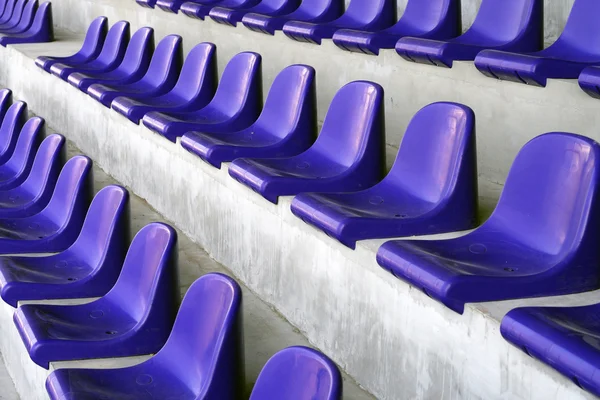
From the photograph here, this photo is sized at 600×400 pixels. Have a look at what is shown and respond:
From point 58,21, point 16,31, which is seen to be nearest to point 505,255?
point 16,31

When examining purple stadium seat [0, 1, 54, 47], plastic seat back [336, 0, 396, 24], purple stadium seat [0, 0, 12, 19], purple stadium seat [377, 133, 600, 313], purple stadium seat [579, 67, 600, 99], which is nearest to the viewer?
purple stadium seat [377, 133, 600, 313]

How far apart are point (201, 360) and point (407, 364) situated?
189 mm

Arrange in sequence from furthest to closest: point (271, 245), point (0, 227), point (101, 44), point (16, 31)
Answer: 1. point (16, 31)
2. point (101, 44)
3. point (0, 227)
4. point (271, 245)

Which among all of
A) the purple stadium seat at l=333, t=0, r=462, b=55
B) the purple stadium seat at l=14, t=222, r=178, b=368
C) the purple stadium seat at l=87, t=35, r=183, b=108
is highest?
the purple stadium seat at l=333, t=0, r=462, b=55

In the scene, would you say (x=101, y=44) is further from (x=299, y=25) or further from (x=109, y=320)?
(x=109, y=320)

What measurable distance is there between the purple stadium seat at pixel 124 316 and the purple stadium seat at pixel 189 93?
57 centimetres

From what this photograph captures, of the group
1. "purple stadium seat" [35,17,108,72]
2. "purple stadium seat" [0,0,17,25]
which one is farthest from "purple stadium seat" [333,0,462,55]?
"purple stadium seat" [0,0,17,25]

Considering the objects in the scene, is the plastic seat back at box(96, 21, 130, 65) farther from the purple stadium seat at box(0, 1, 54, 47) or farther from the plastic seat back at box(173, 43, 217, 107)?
the purple stadium seat at box(0, 1, 54, 47)

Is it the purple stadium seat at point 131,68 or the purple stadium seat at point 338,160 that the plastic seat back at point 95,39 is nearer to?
the purple stadium seat at point 131,68

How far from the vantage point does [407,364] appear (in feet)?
2.72

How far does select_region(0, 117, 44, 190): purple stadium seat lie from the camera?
5.27ft

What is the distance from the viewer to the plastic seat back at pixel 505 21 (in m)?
1.21

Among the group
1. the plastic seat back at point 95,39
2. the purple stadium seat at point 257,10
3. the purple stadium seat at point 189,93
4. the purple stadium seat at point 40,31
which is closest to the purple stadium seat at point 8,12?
the purple stadium seat at point 40,31

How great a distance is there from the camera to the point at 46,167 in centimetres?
148
